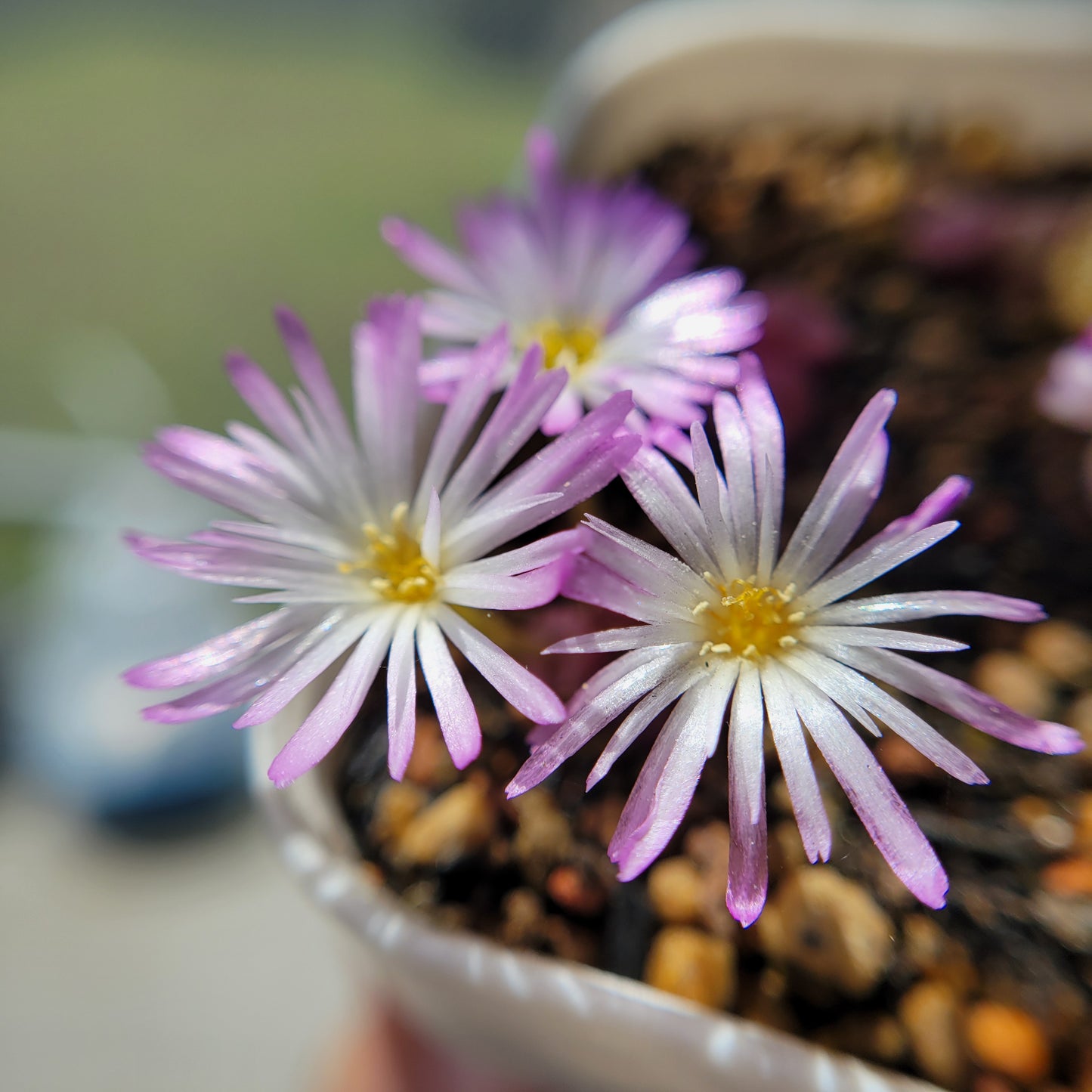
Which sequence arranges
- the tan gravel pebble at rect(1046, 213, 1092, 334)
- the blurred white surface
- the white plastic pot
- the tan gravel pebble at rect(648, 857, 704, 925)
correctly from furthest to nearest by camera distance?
the blurred white surface → the white plastic pot → the tan gravel pebble at rect(1046, 213, 1092, 334) → the tan gravel pebble at rect(648, 857, 704, 925)

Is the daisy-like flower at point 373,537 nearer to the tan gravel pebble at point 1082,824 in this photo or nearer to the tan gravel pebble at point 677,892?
the tan gravel pebble at point 677,892

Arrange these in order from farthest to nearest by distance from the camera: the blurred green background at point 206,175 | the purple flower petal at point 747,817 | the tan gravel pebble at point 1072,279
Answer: the blurred green background at point 206,175
the tan gravel pebble at point 1072,279
the purple flower petal at point 747,817

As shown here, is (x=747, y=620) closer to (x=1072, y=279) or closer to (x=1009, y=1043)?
(x=1009, y=1043)

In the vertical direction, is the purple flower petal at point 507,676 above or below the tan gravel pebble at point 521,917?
above

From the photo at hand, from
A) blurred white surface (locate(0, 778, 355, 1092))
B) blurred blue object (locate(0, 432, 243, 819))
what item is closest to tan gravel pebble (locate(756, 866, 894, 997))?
blurred white surface (locate(0, 778, 355, 1092))

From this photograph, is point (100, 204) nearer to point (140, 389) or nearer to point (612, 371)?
point (140, 389)

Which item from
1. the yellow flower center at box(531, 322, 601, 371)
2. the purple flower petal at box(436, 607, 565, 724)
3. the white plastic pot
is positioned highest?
the white plastic pot

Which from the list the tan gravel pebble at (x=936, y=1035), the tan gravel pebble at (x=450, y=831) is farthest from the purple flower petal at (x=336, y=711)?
the tan gravel pebble at (x=936, y=1035)

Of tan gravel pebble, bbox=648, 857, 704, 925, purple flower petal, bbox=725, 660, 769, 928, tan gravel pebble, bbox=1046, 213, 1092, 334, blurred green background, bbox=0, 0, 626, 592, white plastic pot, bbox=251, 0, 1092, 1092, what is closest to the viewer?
purple flower petal, bbox=725, 660, 769, 928

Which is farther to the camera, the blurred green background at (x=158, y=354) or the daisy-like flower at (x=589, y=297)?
the blurred green background at (x=158, y=354)

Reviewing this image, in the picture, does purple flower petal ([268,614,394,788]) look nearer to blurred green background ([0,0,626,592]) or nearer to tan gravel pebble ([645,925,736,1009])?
tan gravel pebble ([645,925,736,1009])
